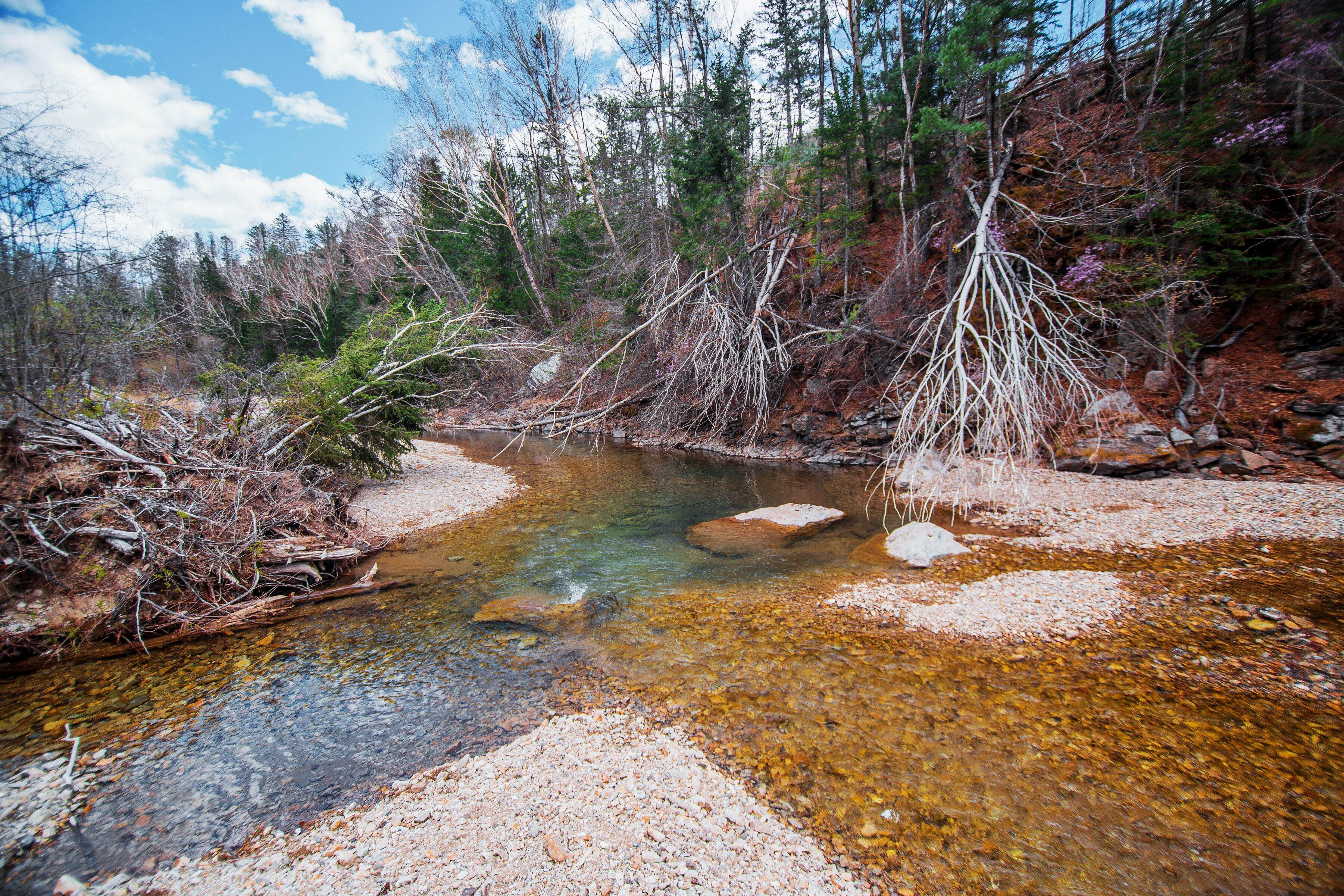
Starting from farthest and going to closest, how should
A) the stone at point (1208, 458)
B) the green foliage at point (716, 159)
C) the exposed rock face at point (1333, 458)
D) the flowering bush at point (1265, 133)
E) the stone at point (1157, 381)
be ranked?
the green foliage at point (716, 159) < the stone at point (1157, 381) < the flowering bush at point (1265, 133) < the stone at point (1208, 458) < the exposed rock face at point (1333, 458)

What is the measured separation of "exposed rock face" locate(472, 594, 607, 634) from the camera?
4.64 metres

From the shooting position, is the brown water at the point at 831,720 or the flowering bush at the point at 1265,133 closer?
the brown water at the point at 831,720

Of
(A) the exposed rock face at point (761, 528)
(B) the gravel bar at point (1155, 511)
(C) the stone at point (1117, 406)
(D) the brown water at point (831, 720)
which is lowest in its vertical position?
(D) the brown water at point (831, 720)

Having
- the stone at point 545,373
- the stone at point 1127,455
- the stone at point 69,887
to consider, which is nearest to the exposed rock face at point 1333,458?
the stone at point 1127,455

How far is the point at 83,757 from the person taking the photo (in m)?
3.13

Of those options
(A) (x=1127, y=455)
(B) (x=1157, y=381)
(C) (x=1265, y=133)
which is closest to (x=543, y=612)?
(A) (x=1127, y=455)

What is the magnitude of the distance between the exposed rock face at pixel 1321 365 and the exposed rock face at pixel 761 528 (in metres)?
6.55

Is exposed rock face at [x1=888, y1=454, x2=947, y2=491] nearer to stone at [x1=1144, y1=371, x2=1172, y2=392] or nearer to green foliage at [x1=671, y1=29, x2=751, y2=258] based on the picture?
stone at [x1=1144, y1=371, x2=1172, y2=392]

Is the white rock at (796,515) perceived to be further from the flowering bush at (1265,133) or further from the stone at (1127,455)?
the flowering bush at (1265,133)

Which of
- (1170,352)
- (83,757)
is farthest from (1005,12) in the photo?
(83,757)

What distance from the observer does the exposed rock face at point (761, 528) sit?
21.0 feet

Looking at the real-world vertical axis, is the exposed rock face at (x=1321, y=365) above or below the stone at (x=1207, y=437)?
above

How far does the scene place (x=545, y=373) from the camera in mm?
18141

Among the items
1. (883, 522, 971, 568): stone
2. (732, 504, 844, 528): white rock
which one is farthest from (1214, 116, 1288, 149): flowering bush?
(732, 504, 844, 528): white rock
